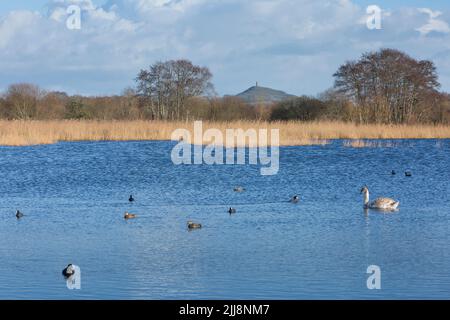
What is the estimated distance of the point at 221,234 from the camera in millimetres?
11703

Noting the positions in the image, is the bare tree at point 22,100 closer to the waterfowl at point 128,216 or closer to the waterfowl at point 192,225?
the waterfowl at point 128,216

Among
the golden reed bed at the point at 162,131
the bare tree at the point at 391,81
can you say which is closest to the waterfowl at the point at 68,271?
the golden reed bed at the point at 162,131

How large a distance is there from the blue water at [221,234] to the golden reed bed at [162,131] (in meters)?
7.43

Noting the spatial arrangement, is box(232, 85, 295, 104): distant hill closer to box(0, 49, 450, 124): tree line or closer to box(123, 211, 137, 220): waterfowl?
box(0, 49, 450, 124): tree line

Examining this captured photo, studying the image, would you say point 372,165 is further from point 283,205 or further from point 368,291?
point 368,291

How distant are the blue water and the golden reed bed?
24.4 feet

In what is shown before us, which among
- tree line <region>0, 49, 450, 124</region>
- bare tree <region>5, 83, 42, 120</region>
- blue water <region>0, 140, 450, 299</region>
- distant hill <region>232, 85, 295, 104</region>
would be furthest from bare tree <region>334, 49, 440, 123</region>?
blue water <region>0, 140, 450, 299</region>

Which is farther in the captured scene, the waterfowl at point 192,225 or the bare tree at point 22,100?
the bare tree at point 22,100

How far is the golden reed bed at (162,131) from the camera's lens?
30.3m

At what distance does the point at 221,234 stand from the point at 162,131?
2025cm

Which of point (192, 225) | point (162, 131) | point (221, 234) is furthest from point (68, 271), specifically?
point (162, 131)

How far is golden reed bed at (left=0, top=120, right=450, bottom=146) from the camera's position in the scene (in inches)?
1195
